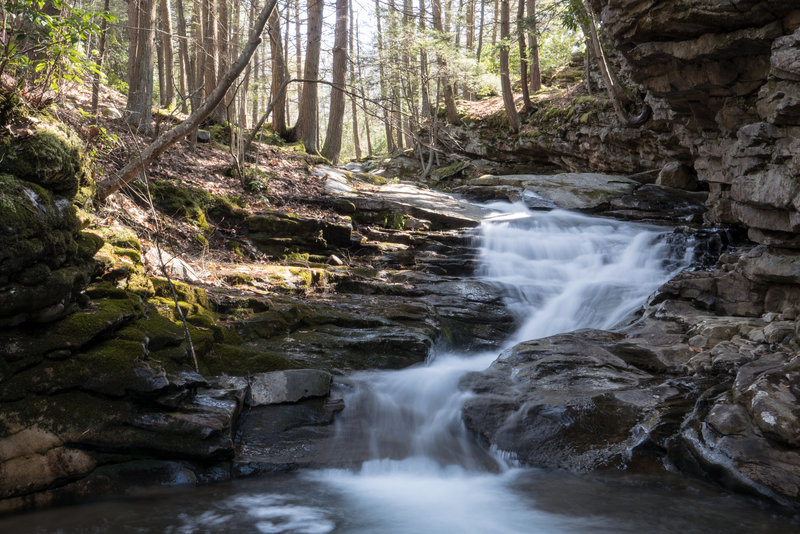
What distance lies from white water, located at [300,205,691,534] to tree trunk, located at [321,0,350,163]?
8444mm

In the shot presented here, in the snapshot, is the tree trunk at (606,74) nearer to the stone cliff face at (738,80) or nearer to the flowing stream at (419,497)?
the stone cliff face at (738,80)

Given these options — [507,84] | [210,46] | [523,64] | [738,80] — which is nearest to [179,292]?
[738,80]

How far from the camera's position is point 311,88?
54.5ft

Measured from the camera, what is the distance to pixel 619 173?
17031mm

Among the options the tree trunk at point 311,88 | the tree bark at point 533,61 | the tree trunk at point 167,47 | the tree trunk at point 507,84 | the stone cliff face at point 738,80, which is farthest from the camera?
the tree bark at point 533,61

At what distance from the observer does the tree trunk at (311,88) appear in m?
16.0

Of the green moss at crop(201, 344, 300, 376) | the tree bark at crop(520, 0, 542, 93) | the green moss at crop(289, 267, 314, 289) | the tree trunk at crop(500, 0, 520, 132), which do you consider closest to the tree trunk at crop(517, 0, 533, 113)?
the tree bark at crop(520, 0, 542, 93)

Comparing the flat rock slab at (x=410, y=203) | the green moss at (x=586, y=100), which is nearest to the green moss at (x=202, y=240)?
the flat rock slab at (x=410, y=203)

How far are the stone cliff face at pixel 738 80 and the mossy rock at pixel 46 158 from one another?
28.2ft

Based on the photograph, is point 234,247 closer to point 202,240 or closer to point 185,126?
point 202,240

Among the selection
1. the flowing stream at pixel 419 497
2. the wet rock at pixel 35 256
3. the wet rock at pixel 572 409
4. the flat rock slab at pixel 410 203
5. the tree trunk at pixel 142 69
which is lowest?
the flowing stream at pixel 419 497

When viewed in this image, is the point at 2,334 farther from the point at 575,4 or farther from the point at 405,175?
the point at 405,175

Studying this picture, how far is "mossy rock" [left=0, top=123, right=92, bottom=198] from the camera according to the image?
4562 mm

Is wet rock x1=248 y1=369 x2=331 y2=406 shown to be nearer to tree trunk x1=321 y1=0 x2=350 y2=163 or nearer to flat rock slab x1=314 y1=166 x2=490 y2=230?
flat rock slab x1=314 y1=166 x2=490 y2=230
